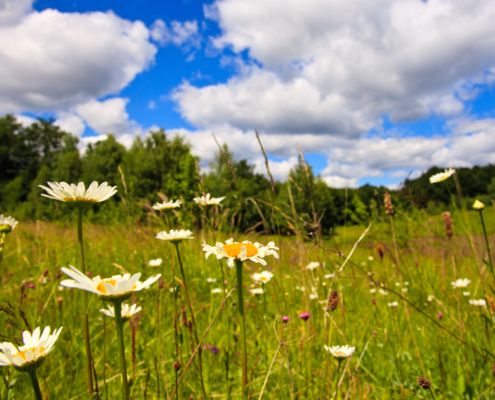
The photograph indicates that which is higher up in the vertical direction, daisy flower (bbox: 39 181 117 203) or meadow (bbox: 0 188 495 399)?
daisy flower (bbox: 39 181 117 203)

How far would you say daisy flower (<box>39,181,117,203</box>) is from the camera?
78 centimetres

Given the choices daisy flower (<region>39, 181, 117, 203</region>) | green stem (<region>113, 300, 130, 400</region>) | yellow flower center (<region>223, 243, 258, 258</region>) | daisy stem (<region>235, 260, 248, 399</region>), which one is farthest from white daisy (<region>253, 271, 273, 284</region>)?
green stem (<region>113, 300, 130, 400</region>)

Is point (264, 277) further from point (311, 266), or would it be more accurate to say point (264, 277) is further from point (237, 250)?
point (237, 250)

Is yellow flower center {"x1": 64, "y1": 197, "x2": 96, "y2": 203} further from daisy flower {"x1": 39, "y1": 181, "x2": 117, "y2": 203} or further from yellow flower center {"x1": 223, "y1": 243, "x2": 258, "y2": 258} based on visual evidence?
yellow flower center {"x1": 223, "y1": 243, "x2": 258, "y2": 258}

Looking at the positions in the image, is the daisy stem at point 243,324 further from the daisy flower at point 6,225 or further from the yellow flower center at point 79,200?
the daisy flower at point 6,225

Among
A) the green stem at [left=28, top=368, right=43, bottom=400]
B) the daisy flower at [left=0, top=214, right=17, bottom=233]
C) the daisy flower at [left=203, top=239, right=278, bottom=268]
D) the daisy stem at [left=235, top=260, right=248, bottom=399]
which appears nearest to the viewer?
the green stem at [left=28, top=368, right=43, bottom=400]

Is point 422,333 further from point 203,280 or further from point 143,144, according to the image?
point 143,144

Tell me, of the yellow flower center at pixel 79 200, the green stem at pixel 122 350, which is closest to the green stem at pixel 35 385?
the green stem at pixel 122 350

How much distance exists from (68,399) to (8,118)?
59327 mm

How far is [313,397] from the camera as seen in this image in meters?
1.46

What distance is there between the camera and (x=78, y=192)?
2.67ft

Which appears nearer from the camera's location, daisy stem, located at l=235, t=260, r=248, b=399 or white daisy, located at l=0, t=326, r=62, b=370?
white daisy, located at l=0, t=326, r=62, b=370

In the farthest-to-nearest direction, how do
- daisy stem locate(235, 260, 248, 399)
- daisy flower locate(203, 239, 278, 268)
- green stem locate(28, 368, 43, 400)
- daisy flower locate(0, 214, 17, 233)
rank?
daisy flower locate(0, 214, 17, 233)
daisy flower locate(203, 239, 278, 268)
daisy stem locate(235, 260, 248, 399)
green stem locate(28, 368, 43, 400)

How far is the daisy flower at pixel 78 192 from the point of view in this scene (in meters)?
0.78
